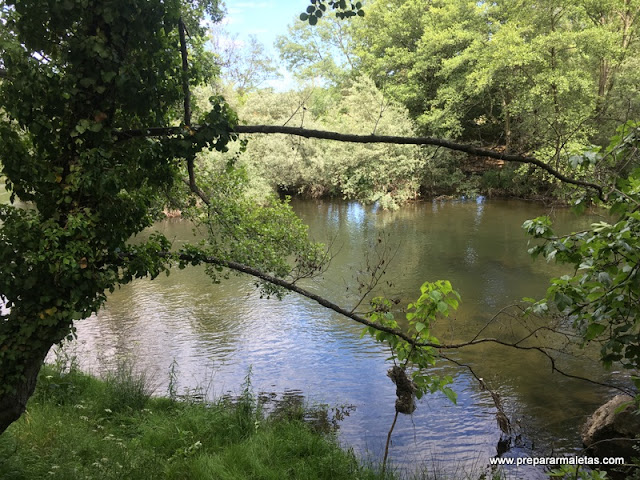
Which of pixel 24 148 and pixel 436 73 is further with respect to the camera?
pixel 436 73

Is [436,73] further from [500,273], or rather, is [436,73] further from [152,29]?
[152,29]

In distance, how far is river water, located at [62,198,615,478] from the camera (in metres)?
6.89

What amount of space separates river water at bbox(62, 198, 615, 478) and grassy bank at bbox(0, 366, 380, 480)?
1076mm

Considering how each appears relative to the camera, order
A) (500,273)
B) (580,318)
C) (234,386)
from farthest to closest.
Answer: (500,273), (234,386), (580,318)

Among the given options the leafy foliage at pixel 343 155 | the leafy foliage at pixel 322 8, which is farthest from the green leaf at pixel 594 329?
the leafy foliage at pixel 343 155

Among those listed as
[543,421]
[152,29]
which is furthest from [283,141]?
[152,29]

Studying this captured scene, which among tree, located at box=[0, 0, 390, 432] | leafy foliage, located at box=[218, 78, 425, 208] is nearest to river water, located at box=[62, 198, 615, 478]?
tree, located at box=[0, 0, 390, 432]

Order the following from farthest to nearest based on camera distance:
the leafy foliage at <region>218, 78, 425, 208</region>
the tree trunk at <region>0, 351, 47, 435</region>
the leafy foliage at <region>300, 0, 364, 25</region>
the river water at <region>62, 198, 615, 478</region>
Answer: the leafy foliage at <region>218, 78, 425, 208</region>
the river water at <region>62, 198, 615, 478</region>
the leafy foliage at <region>300, 0, 364, 25</region>
the tree trunk at <region>0, 351, 47, 435</region>

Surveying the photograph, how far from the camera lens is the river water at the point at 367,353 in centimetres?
689

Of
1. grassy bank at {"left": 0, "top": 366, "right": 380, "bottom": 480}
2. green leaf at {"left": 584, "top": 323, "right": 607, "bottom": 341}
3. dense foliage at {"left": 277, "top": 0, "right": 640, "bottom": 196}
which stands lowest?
grassy bank at {"left": 0, "top": 366, "right": 380, "bottom": 480}

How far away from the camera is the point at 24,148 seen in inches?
121

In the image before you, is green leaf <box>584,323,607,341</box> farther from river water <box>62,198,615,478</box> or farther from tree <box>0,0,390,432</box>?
river water <box>62,198,615,478</box>

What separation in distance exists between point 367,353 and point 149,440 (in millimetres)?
5451

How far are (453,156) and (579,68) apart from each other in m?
8.31
